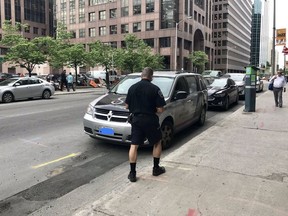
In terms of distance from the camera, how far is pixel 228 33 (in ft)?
392

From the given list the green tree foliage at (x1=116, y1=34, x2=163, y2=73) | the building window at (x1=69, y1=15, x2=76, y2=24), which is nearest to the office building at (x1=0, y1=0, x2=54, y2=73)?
the building window at (x1=69, y1=15, x2=76, y2=24)

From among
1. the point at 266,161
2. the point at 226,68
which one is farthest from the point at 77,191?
the point at 226,68

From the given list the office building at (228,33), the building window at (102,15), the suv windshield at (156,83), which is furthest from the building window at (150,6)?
the suv windshield at (156,83)

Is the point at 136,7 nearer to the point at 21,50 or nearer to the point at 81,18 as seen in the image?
the point at 81,18

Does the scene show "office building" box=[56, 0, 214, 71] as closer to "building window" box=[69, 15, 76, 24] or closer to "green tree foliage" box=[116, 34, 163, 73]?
"building window" box=[69, 15, 76, 24]

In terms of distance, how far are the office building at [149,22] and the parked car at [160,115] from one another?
171 feet

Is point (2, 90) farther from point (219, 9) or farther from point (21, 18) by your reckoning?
point (219, 9)

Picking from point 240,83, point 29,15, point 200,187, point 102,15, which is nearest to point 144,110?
point 200,187

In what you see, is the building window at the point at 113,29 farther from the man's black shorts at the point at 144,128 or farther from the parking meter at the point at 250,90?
the man's black shorts at the point at 144,128

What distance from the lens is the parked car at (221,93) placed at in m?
A: 13.5

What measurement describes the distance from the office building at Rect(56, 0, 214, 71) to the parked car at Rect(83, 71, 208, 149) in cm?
5215

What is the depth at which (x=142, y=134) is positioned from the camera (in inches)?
191

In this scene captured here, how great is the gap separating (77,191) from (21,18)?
88.5 meters

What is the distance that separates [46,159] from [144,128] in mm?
2561
